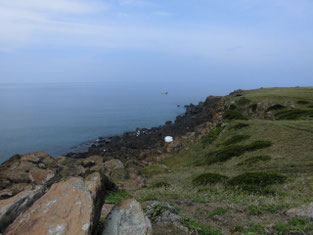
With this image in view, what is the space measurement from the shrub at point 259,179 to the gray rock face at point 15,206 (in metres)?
13.7

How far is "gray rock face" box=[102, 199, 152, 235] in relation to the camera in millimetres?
6680

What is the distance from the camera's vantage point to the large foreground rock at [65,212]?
584 centimetres

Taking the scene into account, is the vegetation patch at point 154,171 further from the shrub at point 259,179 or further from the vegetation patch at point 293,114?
the vegetation patch at point 293,114

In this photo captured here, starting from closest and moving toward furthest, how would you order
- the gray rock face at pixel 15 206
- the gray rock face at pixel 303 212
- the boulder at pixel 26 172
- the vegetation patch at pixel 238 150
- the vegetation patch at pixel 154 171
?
the gray rock face at pixel 15 206 < the gray rock face at pixel 303 212 < the boulder at pixel 26 172 < the vegetation patch at pixel 238 150 < the vegetation patch at pixel 154 171

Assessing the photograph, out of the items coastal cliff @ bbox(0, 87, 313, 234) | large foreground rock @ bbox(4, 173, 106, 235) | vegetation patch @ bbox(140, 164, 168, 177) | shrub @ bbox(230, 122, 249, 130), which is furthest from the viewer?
shrub @ bbox(230, 122, 249, 130)

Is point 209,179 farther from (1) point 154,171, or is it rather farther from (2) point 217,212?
(1) point 154,171

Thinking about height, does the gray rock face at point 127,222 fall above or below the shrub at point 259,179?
above

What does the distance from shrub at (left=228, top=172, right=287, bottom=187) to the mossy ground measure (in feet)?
0.35

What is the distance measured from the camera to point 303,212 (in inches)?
401

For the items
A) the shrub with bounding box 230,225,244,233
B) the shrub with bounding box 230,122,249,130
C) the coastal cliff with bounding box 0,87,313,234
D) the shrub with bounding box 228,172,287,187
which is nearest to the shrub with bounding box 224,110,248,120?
the coastal cliff with bounding box 0,87,313,234

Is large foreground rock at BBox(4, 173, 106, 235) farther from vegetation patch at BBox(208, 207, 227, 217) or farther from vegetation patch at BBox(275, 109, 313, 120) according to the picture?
vegetation patch at BBox(275, 109, 313, 120)

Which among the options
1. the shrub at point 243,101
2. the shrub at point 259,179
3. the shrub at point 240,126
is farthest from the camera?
the shrub at point 243,101

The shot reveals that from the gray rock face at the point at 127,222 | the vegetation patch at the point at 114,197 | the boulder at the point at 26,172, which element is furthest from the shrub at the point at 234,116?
the gray rock face at the point at 127,222

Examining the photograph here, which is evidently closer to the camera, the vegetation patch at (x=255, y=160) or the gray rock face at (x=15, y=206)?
the gray rock face at (x=15, y=206)
